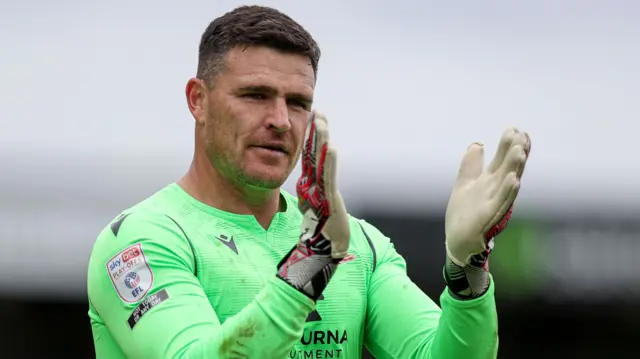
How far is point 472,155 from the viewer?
16.4 feet

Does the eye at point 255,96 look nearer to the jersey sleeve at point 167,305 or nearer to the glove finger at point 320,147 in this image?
the jersey sleeve at point 167,305

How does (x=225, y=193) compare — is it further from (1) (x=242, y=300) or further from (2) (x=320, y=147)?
(2) (x=320, y=147)

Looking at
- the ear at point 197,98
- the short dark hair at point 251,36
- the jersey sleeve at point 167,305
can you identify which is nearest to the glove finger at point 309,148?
the jersey sleeve at point 167,305

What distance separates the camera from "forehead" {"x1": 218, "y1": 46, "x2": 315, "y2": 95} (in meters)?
5.44

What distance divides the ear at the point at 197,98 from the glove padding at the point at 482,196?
1.27 meters

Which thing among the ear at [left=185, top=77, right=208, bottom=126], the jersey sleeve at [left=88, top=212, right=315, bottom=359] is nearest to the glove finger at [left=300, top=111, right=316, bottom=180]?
the jersey sleeve at [left=88, top=212, right=315, bottom=359]

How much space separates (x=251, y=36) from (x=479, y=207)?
4.32 ft

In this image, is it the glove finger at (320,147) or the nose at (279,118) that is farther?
the nose at (279,118)

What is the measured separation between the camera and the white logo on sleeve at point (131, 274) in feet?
16.6

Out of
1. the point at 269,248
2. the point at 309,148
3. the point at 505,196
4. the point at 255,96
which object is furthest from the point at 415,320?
the point at 309,148

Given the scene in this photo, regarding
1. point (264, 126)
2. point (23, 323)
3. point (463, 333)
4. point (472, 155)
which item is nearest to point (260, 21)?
point (264, 126)

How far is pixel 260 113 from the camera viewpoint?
5.44 metres

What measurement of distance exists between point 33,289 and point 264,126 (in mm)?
8972

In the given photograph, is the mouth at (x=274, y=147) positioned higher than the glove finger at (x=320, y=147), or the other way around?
the glove finger at (x=320, y=147)
